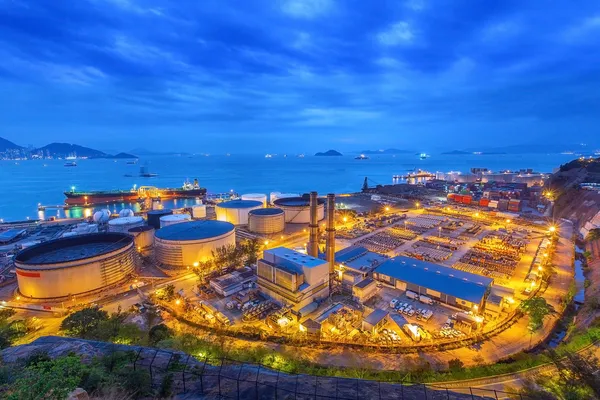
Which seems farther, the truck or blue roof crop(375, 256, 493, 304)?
the truck

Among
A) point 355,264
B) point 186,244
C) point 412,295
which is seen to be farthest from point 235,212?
point 412,295

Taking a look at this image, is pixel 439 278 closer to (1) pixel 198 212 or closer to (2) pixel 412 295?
(2) pixel 412 295

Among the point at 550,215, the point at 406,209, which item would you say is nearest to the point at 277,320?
the point at 406,209

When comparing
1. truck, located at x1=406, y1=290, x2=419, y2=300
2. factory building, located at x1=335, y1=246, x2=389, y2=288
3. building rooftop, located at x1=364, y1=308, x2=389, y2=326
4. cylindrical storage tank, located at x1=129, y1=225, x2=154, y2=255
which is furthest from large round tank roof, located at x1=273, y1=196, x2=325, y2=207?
building rooftop, located at x1=364, y1=308, x2=389, y2=326

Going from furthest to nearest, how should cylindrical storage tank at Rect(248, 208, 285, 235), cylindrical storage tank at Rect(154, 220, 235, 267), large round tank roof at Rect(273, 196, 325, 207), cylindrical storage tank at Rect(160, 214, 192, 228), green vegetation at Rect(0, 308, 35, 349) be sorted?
large round tank roof at Rect(273, 196, 325, 207) → cylindrical storage tank at Rect(248, 208, 285, 235) → cylindrical storage tank at Rect(160, 214, 192, 228) → cylindrical storage tank at Rect(154, 220, 235, 267) → green vegetation at Rect(0, 308, 35, 349)

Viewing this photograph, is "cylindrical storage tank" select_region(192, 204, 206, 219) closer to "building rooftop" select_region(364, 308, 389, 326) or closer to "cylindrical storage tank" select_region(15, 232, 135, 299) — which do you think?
"cylindrical storage tank" select_region(15, 232, 135, 299)

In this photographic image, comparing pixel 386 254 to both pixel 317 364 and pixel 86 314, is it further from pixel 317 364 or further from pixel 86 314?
pixel 86 314

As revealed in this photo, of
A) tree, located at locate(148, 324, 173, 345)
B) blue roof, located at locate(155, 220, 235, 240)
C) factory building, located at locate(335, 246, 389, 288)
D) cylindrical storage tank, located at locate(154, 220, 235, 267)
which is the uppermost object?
blue roof, located at locate(155, 220, 235, 240)

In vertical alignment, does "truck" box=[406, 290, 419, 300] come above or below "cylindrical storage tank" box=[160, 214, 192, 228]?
below
